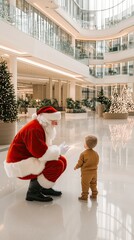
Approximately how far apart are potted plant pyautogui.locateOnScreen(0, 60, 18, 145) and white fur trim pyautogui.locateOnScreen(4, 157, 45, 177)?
5.39 m

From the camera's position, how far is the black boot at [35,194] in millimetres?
4370

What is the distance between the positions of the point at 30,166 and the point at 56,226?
1062 mm

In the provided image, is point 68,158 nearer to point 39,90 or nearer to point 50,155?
point 50,155

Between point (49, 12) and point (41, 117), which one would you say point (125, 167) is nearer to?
point (41, 117)

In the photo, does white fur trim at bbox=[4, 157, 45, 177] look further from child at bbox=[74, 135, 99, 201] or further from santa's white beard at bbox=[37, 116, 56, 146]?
child at bbox=[74, 135, 99, 201]

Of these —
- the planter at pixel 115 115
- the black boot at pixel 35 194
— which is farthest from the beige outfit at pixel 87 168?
the planter at pixel 115 115

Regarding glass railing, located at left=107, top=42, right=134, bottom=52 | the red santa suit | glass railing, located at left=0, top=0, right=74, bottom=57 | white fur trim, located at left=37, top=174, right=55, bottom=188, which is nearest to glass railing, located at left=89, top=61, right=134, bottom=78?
glass railing, located at left=107, top=42, right=134, bottom=52

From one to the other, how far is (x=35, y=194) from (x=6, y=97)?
18.5 ft

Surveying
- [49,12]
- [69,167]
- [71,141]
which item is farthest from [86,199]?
[49,12]

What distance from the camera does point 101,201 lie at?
4461 millimetres

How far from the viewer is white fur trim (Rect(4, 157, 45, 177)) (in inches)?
169

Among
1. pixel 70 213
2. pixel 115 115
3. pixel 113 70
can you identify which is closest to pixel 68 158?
pixel 70 213

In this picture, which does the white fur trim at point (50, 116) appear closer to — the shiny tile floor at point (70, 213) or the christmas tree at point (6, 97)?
the shiny tile floor at point (70, 213)

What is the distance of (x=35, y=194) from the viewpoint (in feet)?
14.5
